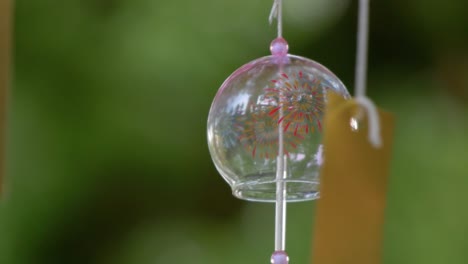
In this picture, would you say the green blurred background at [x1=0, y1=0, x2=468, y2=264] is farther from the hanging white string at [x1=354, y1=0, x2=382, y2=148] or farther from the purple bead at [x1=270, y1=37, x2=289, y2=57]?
the hanging white string at [x1=354, y1=0, x2=382, y2=148]

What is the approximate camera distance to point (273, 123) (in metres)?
0.70

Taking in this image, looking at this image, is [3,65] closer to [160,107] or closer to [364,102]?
[364,102]

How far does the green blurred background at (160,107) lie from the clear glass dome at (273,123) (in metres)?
1.43

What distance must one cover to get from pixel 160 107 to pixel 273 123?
1513 mm

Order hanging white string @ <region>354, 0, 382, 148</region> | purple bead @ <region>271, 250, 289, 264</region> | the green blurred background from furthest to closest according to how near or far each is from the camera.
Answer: the green blurred background, purple bead @ <region>271, 250, 289, 264</region>, hanging white string @ <region>354, 0, 382, 148</region>

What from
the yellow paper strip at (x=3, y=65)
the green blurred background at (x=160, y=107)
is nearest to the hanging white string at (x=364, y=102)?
the yellow paper strip at (x=3, y=65)

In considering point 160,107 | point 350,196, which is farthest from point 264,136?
point 160,107

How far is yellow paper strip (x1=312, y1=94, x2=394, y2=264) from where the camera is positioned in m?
0.42

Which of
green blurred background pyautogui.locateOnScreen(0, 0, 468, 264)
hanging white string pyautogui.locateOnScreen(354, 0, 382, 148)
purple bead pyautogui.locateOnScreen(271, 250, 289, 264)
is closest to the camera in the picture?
hanging white string pyautogui.locateOnScreen(354, 0, 382, 148)

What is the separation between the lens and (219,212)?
2.20 meters

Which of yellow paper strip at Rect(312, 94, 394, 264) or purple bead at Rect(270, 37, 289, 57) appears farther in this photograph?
purple bead at Rect(270, 37, 289, 57)

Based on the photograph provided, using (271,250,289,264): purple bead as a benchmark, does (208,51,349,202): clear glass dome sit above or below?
above

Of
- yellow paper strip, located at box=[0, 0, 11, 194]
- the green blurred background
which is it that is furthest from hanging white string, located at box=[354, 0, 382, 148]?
the green blurred background

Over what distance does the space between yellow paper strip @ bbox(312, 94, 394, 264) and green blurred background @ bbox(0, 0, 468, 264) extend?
5.62ft
